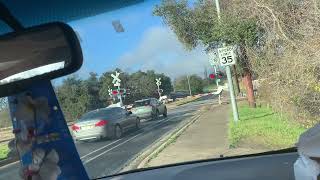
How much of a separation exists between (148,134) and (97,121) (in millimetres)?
631

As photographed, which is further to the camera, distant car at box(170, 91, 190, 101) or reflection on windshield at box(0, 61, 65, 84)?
distant car at box(170, 91, 190, 101)

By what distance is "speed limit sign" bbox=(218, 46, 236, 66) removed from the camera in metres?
3.59

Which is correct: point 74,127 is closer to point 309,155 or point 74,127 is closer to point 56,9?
point 56,9

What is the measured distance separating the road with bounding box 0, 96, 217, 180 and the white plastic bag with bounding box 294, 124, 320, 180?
1385mm

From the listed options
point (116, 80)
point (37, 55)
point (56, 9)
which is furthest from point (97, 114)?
point (37, 55)

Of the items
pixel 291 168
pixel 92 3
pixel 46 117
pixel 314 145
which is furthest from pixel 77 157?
pixel 314 145

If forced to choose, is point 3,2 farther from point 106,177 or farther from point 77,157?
point 106,177

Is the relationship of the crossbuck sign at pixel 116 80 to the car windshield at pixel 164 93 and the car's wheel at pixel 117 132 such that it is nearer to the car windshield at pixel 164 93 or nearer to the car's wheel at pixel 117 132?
the car windshield at pixel 164 93

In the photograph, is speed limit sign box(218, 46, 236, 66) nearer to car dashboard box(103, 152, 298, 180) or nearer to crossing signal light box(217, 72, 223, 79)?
crossing signal light box(217, 72, 223, 79)

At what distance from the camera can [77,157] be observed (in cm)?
302

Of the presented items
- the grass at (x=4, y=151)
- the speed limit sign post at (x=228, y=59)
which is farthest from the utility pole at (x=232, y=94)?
the grass at (x=4, y=151)

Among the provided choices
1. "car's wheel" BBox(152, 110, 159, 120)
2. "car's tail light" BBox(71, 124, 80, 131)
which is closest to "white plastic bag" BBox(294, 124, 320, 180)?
"car's tail light" BBox(71, 124, 80, 131)

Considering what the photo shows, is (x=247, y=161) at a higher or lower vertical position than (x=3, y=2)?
lower

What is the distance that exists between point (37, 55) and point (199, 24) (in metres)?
1.78
